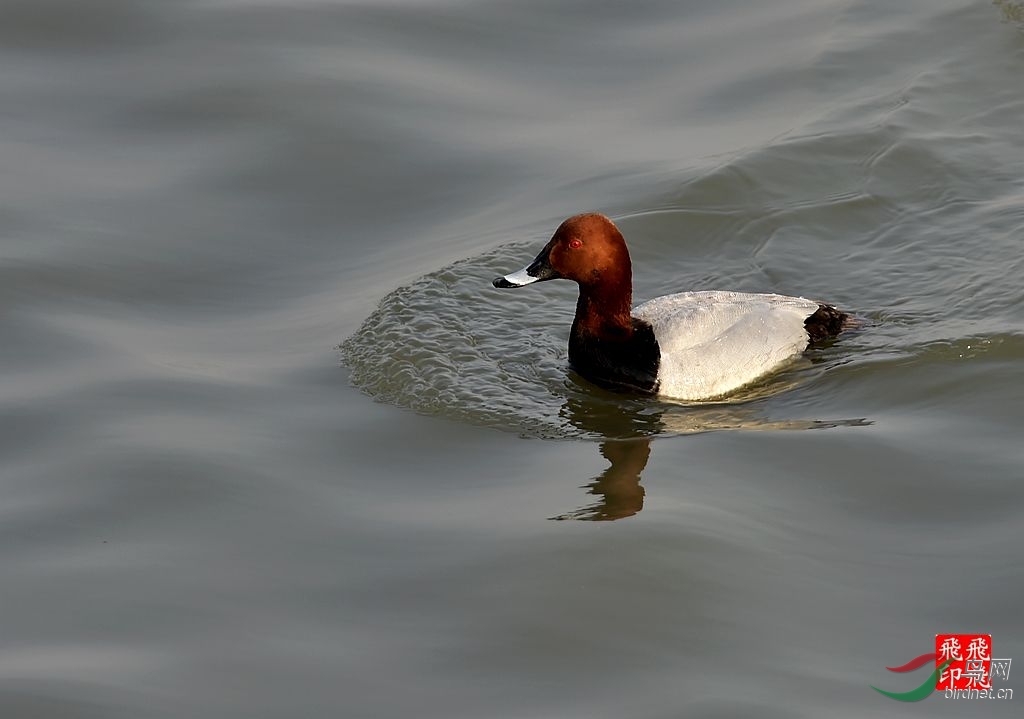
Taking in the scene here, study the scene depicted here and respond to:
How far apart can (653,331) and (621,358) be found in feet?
0.77

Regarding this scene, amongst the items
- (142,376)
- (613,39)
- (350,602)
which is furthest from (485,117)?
(350,602)

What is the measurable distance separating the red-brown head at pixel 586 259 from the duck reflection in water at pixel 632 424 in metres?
0.60

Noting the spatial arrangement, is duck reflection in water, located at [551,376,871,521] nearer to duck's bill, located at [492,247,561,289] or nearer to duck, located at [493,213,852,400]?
duck, located at [493,213,852,400]

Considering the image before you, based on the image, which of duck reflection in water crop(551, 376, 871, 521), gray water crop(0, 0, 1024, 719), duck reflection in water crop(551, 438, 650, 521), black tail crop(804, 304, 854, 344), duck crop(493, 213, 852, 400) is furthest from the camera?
black tail crop(804, 304, 854, 344)

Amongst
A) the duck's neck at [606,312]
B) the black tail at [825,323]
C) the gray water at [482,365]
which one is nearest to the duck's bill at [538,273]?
the duck's neck at [606,312]

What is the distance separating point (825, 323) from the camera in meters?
9.03

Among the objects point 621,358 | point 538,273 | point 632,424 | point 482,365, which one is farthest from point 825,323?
point 482,365

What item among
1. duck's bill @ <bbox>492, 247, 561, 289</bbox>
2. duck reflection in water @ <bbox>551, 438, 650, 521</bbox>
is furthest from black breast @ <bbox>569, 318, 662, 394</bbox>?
duck reflection in water @ <bbox>551, 438, 650, 521</bbox>

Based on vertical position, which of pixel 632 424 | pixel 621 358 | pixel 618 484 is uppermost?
pixel 621 358

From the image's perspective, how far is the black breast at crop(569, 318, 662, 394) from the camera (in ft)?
28.3

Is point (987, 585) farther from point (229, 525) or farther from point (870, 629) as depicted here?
point (229, 525)

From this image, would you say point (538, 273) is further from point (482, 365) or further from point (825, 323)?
point (825, 323)

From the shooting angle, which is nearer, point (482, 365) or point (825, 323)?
point (482, 365)

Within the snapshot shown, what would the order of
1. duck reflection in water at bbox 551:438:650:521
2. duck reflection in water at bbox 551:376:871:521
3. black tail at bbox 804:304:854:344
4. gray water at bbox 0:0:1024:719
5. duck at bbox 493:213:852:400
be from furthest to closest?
black tail at bbox 804:304:854:344
duck at bbox 493:213:852:400
duck reflection in water at bbox 551:376:871:521
duck reflection in water at bbox 551:438:650:521
gray water at bbox 0:0:1024:719
